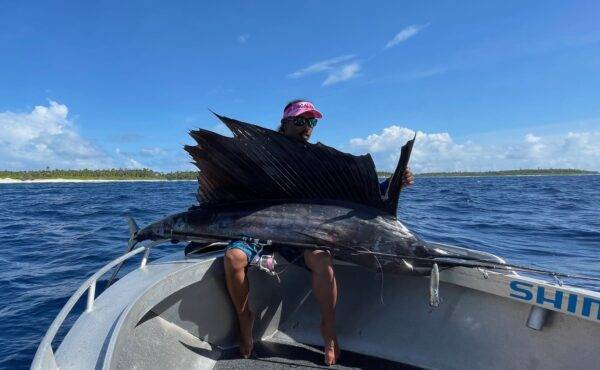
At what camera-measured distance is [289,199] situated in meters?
2.80

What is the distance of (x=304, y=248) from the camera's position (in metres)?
2.51

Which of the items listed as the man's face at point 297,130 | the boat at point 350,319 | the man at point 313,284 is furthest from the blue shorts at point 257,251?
the man's face at point 297,130

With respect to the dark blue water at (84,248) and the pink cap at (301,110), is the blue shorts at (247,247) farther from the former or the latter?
the dark blue water at (84,248)

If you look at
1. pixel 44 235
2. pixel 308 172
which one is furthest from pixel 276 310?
pixel 44 235

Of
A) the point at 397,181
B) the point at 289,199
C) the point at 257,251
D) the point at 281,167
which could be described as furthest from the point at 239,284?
the point at 397,181

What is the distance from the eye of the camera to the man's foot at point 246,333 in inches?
105

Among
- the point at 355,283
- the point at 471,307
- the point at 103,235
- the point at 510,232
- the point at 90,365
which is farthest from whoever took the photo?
the point at 510,232

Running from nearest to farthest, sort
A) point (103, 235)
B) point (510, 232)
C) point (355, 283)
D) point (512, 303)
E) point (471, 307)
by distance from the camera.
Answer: point (512, 303), point (471, 307), point (355, 283), point (103, 235), point (510, 232)

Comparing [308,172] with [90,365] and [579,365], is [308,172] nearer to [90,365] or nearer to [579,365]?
[90,365]

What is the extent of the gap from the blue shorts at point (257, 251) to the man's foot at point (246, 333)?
42cm

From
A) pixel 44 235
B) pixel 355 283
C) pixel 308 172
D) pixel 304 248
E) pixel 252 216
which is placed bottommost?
pixel 44 235

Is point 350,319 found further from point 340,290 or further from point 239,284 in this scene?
point 239,284

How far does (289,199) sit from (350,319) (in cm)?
107

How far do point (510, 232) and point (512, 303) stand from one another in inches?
291
